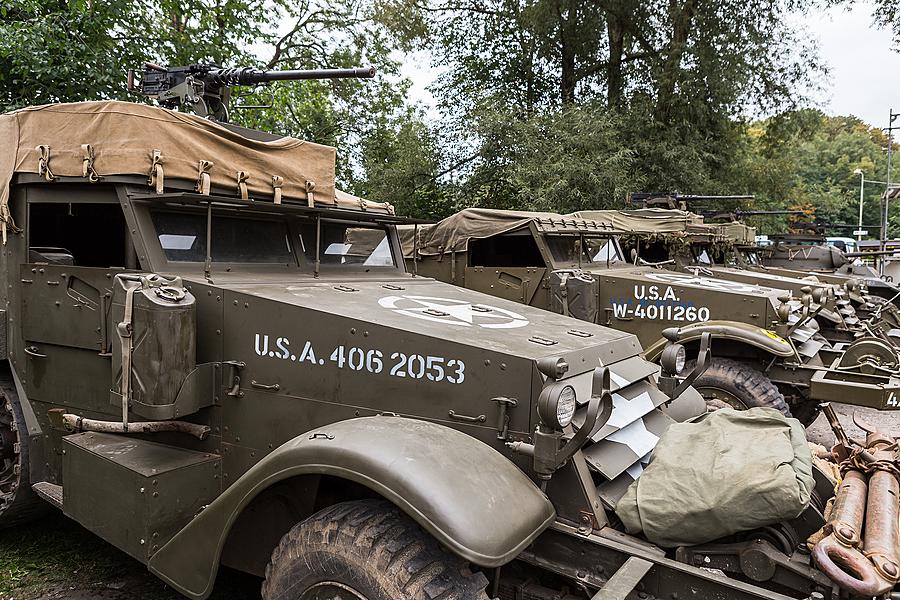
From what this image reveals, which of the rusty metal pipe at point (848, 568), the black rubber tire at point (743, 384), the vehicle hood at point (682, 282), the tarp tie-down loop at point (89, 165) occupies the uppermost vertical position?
the tarp tie-down loop at point (89, 165)

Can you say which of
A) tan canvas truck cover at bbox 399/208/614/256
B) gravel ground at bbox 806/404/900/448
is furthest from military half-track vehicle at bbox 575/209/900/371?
tan canvas truck cover at bbox 399/208/614/256

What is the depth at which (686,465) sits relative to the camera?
2.75 metres

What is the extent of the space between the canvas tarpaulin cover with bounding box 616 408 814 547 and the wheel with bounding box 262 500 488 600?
0.70 metres

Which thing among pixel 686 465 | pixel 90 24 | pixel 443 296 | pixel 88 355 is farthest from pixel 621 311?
pixel 90 24

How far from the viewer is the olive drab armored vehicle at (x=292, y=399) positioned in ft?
8.13

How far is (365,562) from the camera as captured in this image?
2.44 meters

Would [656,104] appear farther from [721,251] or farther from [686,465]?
[686,465]

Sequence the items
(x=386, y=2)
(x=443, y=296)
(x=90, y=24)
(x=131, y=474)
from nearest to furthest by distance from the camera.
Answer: (x=131, y=474) → (x=443, y=296) → (x=90, y=24) → (x=386, y=2)

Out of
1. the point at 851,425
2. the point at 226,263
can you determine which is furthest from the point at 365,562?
the point at 851,425

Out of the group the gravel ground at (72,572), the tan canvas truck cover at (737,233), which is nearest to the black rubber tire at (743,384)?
the gravel ground at (72,572)

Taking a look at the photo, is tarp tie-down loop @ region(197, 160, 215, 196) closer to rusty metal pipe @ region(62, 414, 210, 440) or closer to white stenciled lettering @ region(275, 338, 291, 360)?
white stenciled lettering @ region(275, 338, 291, 360)

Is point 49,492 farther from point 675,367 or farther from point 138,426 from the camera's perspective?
point 675,367

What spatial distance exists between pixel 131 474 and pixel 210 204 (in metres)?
1.27

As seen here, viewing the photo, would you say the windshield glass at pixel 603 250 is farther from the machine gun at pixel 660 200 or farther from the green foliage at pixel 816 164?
the green foliage at pixel 816 164
